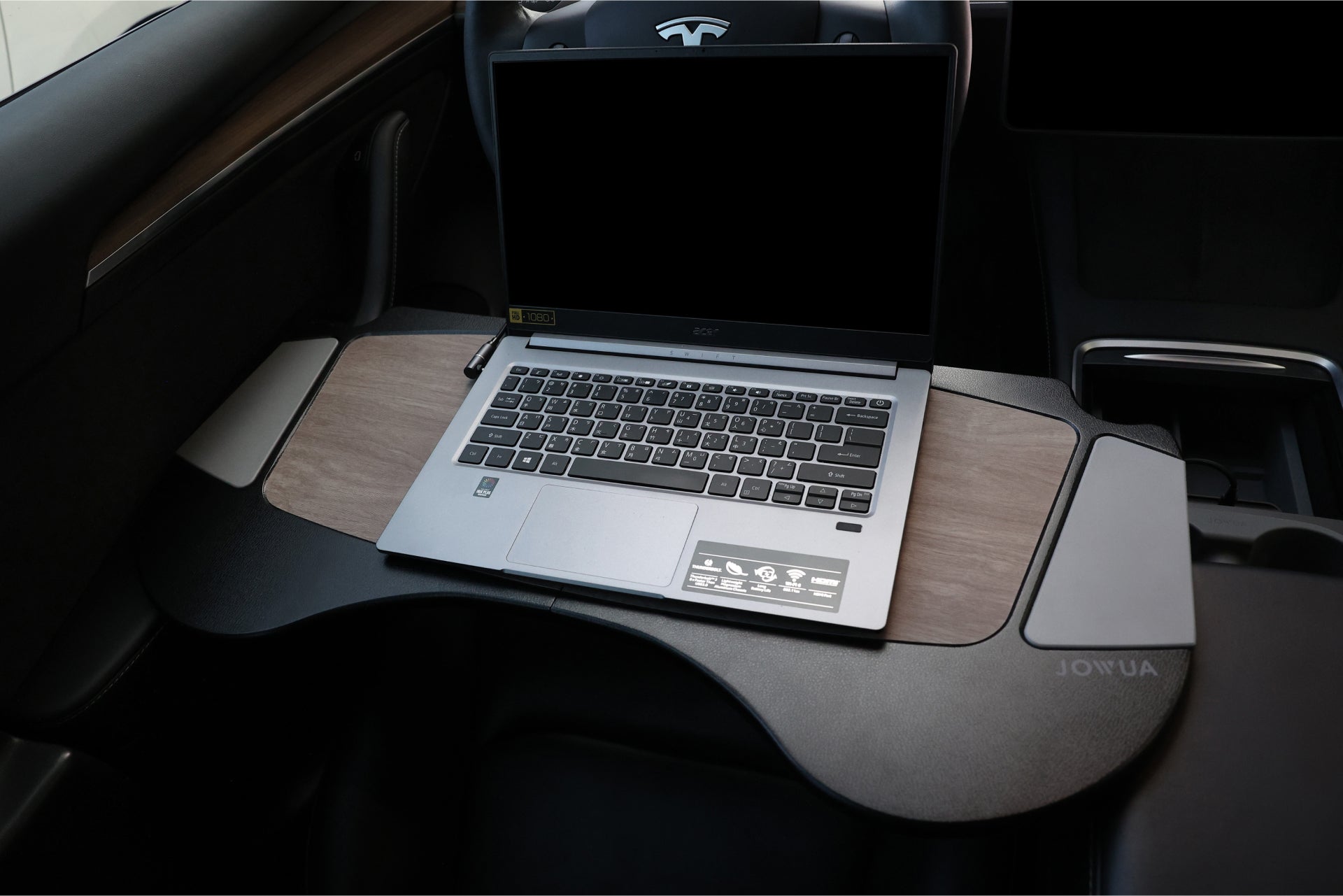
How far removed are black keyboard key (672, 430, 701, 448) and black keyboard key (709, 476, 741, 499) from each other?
1.7 inches

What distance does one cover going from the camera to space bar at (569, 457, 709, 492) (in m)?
0.70

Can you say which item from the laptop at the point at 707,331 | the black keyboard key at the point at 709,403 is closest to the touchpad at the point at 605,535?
the laptop at the point at 707,331

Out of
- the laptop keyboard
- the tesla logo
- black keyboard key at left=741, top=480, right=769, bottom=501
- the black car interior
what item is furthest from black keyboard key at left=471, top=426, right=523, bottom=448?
the tesla logo

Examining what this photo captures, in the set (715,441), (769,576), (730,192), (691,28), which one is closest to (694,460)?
(715,441)

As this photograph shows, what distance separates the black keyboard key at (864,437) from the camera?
0.71 meters

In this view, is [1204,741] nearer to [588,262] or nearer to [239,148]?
[588,262]

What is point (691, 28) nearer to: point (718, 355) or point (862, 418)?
point (718, 355)

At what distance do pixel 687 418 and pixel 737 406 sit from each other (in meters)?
0.04

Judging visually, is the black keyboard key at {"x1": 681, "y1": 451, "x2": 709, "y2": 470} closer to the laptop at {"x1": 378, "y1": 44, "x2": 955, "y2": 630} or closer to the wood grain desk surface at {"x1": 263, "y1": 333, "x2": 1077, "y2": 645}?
the laptop at {"x1": 378, "y1": 44, "x2": 955, "y2": 630}

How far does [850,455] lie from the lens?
706 mm

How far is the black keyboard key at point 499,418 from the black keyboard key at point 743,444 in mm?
194

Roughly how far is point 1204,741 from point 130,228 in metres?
0.92

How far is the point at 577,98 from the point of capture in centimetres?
79

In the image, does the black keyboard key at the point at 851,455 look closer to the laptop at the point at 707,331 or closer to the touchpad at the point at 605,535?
the laptop at the point at 707,331
